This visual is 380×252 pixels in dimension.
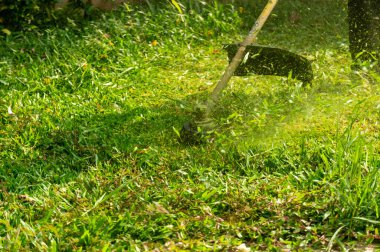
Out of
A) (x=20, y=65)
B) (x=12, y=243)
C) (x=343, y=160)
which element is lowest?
(x=20, y=65)

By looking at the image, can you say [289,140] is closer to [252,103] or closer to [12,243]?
[252,103]

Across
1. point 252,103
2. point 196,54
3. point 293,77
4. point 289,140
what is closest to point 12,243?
point 289,140

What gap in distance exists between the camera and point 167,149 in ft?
13.8

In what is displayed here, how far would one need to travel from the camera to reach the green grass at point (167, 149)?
3266mm

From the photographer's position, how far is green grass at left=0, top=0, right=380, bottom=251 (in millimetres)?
3266

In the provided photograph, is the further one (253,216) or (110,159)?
(110,159)

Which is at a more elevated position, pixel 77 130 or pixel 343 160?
pixel 343 160

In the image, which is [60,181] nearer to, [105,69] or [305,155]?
[305,155]

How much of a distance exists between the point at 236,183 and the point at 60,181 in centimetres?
94

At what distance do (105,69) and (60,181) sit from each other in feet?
6.37

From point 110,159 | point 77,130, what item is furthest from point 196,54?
point 110,159

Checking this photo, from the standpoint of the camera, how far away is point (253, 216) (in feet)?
11.2

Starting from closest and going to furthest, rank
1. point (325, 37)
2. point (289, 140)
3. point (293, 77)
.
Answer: point (289, 140), point (293, 77), point (325, 37)

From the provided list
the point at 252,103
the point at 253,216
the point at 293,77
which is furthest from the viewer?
the point at 293,77
